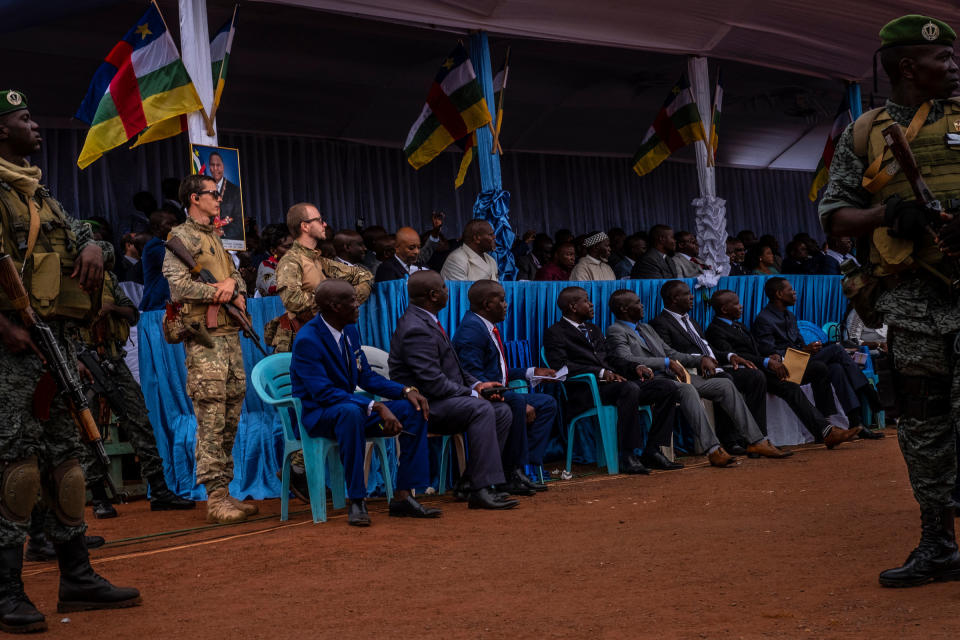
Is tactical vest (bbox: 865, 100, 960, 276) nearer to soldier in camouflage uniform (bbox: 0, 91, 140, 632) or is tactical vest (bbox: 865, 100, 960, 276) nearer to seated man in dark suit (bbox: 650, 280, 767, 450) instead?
soldier in camouflage uniform (bbox: 0, 91, 140, 632)

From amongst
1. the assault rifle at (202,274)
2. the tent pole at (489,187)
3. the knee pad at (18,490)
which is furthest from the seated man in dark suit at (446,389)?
the knee pad at (18,490)

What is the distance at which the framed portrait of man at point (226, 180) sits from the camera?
26.4 feet

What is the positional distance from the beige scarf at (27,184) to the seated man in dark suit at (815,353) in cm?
732

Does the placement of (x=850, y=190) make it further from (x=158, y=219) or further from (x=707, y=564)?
(x=158, y=219)

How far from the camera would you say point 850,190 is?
4.12m

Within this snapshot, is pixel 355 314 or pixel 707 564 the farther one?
pixel 355 314

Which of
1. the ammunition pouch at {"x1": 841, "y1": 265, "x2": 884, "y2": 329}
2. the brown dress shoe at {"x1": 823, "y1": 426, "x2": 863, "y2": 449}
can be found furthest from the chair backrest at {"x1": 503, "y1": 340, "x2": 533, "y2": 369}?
the ammunition pouch at {"x1": 841, "y1": 265, "x2": 884, "y2": 329}

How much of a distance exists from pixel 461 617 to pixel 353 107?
10713 millimetres

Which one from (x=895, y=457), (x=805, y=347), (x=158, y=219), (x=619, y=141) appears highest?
(x=619, y=141)

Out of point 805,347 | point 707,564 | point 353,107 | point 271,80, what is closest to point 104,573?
point 707,564

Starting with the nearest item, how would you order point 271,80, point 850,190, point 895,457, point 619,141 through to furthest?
point 850,190
point 895,457
point 271,80
point 619,141

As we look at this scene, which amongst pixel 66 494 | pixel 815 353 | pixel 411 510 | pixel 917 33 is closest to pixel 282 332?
pixel 411 510

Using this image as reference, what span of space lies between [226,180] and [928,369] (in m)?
5.77

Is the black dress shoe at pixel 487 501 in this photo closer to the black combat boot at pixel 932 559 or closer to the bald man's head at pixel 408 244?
the bald man's head at pixel 408 244
